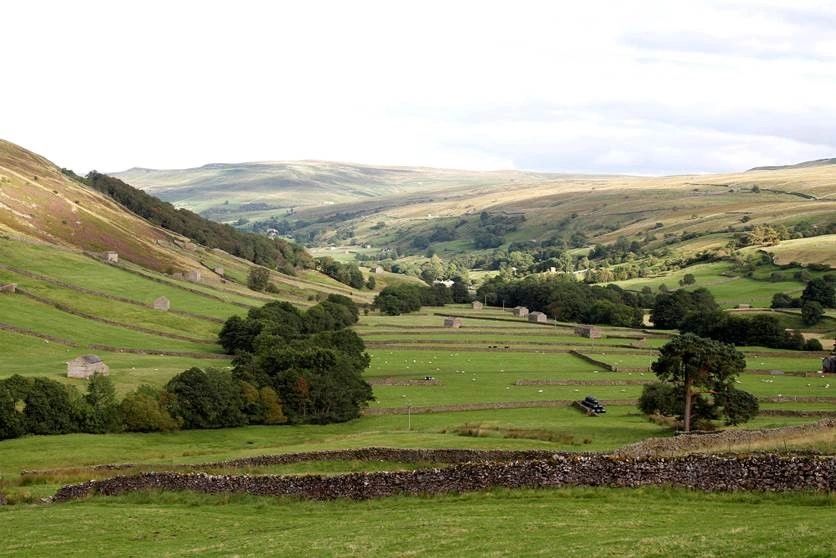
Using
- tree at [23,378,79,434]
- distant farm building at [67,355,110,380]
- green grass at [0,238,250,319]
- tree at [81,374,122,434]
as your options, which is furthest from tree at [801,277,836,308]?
tree at [23,378,79,434]

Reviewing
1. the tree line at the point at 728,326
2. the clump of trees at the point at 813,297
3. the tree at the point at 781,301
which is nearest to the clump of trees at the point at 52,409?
the tree line at the point at 728,326

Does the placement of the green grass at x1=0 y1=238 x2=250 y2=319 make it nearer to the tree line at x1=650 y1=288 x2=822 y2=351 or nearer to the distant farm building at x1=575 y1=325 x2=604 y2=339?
the distant farm building at x1=575 y1=325 x2=604 y2=339

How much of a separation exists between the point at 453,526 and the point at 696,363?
126 ft

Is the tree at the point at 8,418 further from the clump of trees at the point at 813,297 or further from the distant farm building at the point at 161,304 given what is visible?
the clump of trees at the point at 813,297

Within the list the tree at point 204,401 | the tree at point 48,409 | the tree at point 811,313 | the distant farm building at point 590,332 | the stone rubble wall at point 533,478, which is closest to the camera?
the stone rubble wall at point 533,478

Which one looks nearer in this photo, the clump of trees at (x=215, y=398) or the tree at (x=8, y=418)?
the tree at (x=8, y=418)

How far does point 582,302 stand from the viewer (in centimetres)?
16912

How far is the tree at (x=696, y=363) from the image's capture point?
62031 mm

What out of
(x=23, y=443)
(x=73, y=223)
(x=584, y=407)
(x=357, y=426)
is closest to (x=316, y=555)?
(x=23, y=443)

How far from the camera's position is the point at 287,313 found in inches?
4993

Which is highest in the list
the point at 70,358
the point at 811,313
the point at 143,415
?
the point at 811,313

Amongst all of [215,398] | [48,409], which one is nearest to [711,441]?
[215,398]

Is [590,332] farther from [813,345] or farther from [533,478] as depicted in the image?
[533,478]

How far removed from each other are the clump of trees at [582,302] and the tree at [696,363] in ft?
311
